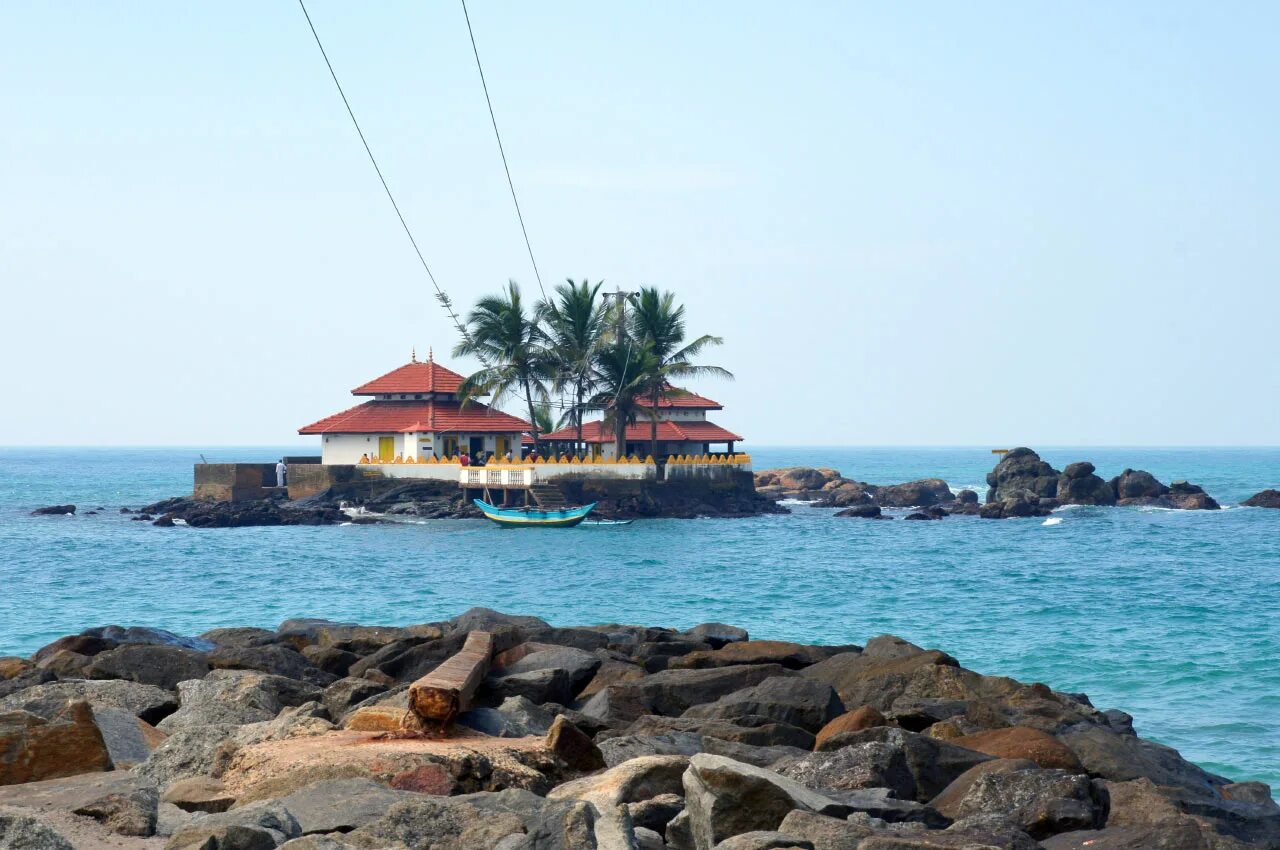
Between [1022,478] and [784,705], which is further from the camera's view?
[1022,478]

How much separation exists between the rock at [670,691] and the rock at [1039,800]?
9.91 feet

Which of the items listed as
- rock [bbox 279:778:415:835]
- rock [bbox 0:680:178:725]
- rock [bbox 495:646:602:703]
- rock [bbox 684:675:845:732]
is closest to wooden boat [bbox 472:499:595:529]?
rock [bbox 495:646:602:703]

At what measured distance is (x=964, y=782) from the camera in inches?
304

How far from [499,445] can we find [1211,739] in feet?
133

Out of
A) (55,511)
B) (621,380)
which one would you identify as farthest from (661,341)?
(55,511)

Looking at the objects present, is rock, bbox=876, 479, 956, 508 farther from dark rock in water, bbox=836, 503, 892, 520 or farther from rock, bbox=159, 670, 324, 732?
rock, bbox=159, 670, 324, 732

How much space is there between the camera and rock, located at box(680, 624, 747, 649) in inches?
583

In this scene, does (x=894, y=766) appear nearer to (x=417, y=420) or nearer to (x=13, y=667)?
(x=13, y=667)

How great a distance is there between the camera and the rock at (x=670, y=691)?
32.6 ft

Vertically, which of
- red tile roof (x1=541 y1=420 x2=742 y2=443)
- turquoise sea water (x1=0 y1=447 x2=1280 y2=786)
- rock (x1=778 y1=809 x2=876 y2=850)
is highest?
red tile roof (x1=541 y1=420 x2=742 y2=443)

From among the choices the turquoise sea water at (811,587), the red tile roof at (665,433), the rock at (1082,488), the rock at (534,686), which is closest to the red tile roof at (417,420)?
the red tile roof at (665,433)

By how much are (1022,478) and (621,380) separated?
2147 cm

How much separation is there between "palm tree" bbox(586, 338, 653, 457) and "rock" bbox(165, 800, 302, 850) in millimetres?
45852

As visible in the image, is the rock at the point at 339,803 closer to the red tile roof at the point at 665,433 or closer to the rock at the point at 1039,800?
the rock at the point at 1039,800
